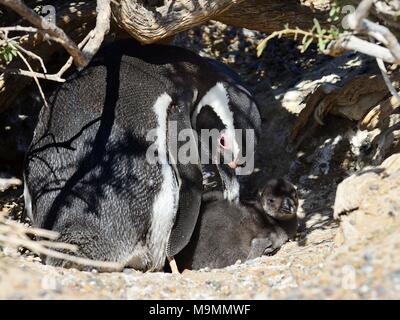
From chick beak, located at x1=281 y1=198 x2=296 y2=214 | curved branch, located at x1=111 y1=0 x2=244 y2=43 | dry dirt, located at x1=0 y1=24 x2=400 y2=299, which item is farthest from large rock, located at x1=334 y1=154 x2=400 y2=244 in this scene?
curved branch, located at x1=111 y1=0 x2=244 y2=43

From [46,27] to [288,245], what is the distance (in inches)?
88.6

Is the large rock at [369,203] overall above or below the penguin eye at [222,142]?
above

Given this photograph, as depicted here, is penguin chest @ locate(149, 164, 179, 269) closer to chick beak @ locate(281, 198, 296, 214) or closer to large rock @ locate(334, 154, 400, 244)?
chick beak @ locate(281, 198, 296, 214)

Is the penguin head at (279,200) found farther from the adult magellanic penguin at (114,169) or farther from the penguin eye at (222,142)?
the adult magellanic penguin at (114,169)

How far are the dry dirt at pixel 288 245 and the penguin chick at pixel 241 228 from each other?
0.16m

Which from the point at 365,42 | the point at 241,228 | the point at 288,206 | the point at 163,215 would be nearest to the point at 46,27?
the point at 163,215

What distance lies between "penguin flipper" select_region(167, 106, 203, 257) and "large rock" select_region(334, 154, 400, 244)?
1.18 m

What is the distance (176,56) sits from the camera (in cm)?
509

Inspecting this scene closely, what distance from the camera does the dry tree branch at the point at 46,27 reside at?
3451mm

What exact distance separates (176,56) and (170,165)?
969 mm

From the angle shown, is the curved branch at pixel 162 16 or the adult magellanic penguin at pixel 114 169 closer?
the adult magellanic penguin at pixel 114 169

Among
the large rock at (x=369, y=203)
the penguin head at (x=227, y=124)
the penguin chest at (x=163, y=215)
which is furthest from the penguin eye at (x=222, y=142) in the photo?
the large rock at (x=369, y=203)
